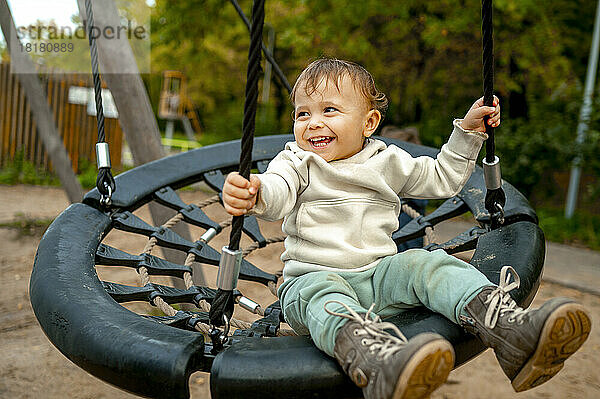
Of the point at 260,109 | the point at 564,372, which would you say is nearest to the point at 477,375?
the point at 564,372

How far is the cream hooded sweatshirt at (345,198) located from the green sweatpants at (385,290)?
2.0 inches

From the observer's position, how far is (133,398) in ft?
6.69

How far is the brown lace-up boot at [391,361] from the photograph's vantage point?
2.54ft

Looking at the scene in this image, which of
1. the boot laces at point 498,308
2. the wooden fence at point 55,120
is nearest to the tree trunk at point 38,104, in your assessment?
the boot laces at point 498,308

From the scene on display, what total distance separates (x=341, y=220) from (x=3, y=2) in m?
2.55

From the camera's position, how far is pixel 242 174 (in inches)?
36.8

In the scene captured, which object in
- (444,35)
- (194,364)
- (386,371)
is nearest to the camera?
(386,371)

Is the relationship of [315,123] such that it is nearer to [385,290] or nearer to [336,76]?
[336,76]

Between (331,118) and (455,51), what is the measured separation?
5.37 meters

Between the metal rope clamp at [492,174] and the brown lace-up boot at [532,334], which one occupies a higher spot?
the metal rope clamp at [492,174]

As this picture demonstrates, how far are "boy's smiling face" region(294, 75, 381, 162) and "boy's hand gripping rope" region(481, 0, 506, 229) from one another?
9.6 inches

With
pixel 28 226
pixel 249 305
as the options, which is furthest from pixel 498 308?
pixel 28 226

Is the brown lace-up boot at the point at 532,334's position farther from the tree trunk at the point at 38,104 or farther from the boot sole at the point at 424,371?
the tree trunk at the point at 38,104

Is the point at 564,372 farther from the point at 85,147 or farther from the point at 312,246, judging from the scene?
the point at 85,147
